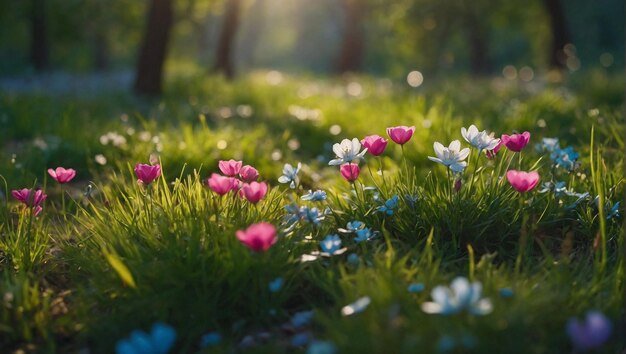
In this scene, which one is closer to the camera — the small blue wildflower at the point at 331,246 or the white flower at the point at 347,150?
the small blue wildflower at the point at 331,246

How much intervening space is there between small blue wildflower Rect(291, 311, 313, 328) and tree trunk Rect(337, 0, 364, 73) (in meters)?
16.6

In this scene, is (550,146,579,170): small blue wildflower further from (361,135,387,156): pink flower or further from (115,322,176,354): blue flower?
(115,322,176,354): blue flower

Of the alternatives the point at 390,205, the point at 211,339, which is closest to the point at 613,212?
the point at 390,205

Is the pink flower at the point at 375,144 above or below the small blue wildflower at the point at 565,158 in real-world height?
above

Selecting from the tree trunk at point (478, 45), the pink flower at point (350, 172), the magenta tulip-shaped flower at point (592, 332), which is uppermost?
the magenta tulip-shaped flower at point (592, 332)

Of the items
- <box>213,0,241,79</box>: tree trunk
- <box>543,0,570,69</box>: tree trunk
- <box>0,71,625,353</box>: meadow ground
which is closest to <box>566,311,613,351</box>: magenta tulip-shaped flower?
<box>0,71,625,353</box>: meadow ground

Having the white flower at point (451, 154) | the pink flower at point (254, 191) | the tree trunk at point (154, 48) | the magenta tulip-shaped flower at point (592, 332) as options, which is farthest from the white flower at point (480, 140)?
the tree trunk at point (154, 48)

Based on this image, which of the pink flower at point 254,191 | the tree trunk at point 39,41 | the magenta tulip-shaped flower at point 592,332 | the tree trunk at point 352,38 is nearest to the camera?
the magenta tulip-shaped flower at point 592,332

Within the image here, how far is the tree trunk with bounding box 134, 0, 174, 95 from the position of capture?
29.5ft

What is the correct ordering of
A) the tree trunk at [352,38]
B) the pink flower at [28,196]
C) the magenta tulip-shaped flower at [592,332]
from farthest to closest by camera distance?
the tree trunk at [352,38] < the pink flower at [28,196] < the magenta tulip-shaped flower at [592,332]

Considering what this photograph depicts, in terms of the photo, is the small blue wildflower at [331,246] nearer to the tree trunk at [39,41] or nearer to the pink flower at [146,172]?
the pink flower at [146,172]

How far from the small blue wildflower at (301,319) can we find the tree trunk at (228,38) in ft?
41.2

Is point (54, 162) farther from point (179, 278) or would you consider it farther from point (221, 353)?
point (221, 353)

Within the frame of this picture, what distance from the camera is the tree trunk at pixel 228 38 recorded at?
47.3ft
